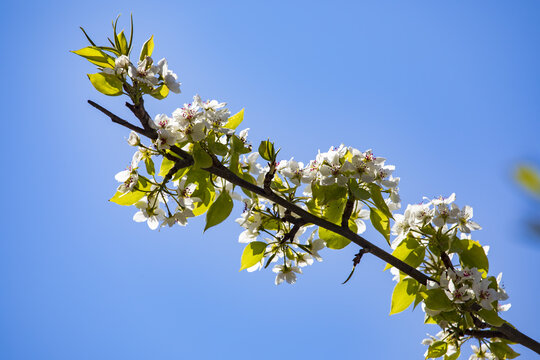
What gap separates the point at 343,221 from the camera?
4.60 feet

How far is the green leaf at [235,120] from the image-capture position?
157 centimetres

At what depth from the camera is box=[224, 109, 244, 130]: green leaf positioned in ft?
5.14

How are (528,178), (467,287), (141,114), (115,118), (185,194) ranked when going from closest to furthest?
(528,178)
(115,118)
(141,114)
(467,287)
(185,194)

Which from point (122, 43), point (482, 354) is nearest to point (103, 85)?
point (122, 43)

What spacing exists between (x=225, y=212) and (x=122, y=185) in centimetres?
32

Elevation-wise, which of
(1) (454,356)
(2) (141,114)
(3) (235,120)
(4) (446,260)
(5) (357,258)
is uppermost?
(3) (235,120)

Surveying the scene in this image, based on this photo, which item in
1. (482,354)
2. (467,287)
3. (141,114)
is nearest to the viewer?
(141,114)

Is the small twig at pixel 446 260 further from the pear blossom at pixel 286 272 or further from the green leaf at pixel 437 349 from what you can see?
the pear blossom at pixel 286 272

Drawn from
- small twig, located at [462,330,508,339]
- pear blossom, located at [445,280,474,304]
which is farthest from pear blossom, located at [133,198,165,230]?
small twig, located at [462,330,508,339]

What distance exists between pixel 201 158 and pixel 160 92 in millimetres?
256

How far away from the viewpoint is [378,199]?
144 cm

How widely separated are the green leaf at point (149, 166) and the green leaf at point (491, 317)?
1095mm

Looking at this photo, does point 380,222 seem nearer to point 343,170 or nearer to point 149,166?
point 343,170

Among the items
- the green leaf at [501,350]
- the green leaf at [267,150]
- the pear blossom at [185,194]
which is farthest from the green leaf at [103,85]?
the green leaf at [501,350]
